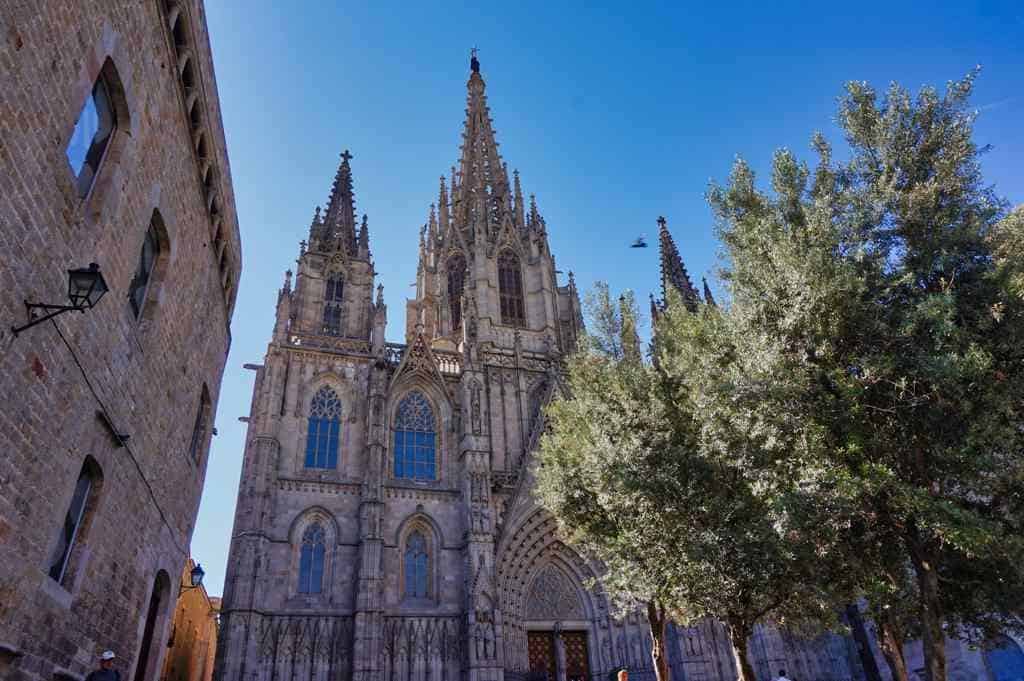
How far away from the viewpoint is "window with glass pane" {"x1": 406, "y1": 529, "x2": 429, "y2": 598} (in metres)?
22.8

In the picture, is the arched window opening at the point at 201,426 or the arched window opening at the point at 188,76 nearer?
the arched window opening at the point at 188,76

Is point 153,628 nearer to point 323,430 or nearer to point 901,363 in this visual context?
point 901,363

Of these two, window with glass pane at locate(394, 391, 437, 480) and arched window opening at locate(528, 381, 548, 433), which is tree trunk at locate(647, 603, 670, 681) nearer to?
window with glass pane at locate(394, 391, 437, 480)

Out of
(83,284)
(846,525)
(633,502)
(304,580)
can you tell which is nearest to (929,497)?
(846,525)

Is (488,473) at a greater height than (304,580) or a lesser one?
greater

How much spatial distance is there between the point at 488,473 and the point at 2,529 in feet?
65.5

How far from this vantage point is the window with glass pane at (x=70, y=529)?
22.3ft

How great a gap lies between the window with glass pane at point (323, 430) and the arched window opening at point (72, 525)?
16.9m

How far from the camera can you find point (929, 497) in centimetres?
901

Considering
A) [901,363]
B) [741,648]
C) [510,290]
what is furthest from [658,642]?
[510,290]

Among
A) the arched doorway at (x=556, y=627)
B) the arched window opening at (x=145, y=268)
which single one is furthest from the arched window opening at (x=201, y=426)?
the arched doorway at (x=556, y=627)

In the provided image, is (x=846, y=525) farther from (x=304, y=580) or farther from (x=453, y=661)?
(x=304, y=580)

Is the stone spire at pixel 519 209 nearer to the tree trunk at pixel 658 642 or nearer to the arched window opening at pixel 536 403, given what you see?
the arched window opening at pixel 536 403

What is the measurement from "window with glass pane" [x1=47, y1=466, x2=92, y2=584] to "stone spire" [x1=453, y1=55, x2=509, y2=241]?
95.5ft
